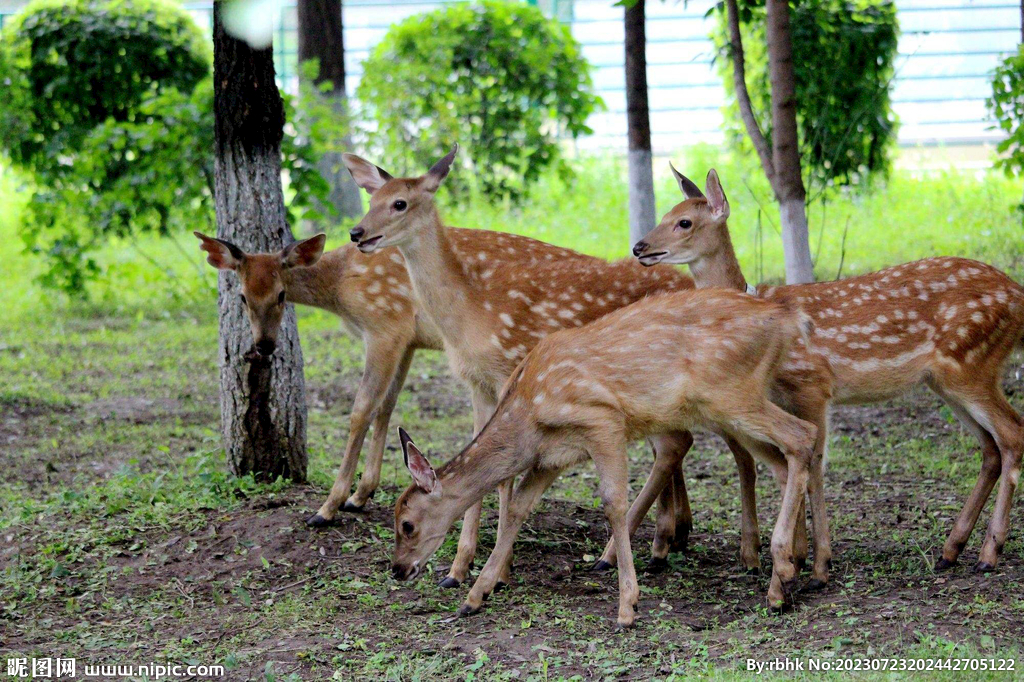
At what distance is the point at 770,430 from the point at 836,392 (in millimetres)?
748

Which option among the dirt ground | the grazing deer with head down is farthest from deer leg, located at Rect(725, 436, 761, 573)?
the grazing deer with head down

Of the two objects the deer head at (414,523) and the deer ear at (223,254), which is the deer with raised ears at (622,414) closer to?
the deer head at (414,523)

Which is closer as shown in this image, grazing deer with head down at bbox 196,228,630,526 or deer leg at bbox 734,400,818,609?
deer leg at bbox 734,400,818,609

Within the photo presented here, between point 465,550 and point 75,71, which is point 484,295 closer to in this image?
point 465,550

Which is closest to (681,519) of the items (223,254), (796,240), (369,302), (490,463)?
(490,463)

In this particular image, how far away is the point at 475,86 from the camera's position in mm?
13906

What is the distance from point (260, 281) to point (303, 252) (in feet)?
1.03

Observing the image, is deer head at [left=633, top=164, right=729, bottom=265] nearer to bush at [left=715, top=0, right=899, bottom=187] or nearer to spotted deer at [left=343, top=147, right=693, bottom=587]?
spotted deer at [left=343, top=147, right=693, bottom=587]

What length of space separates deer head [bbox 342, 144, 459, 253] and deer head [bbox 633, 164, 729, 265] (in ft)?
3.63

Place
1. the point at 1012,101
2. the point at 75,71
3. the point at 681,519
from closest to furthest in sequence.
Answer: the point at 681,519, the point at 1012,101, the point at 75,71

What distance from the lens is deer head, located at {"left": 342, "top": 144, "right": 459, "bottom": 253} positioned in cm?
605

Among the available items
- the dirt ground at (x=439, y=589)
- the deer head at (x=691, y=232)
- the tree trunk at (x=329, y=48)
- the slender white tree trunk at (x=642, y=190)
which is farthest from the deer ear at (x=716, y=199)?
the tree trunk at (x=329, y=48)

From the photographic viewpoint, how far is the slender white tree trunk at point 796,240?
881 centimetres

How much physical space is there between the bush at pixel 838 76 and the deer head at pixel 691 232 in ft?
20.9
